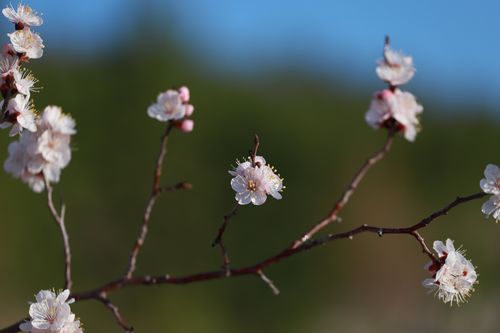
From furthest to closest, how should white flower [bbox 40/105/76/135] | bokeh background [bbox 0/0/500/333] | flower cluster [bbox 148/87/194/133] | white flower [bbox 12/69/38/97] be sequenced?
bokeh background [bbox 0/0/500/333]
flower cluster [bbox 148/87/194/133]
white flower [bbox 40/105/76/135]
white flower [bbox 12/69/38/97]

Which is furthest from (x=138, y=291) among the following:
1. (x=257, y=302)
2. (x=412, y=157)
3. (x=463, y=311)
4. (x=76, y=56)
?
(x=412, y=157)

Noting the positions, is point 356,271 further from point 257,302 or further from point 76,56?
point 76,56

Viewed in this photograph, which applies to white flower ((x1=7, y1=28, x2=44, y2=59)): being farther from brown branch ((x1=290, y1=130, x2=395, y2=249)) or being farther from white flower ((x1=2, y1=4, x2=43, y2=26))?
brown branch ((x1=290, y1=130, x2=395, y2=249))

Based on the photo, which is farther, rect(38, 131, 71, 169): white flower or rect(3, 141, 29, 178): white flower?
rect(3, 141, 29, 178): white flower

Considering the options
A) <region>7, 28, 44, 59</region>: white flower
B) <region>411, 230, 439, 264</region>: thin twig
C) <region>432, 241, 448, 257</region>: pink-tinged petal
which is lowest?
<region>411, 230, 439, 264</region>: thin twig

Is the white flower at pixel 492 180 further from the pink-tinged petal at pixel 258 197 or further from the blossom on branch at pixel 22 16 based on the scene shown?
the blossom on branch at pixel 22 16

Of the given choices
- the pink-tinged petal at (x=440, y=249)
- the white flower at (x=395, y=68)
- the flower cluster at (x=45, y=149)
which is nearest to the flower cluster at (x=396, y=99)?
the white flower at (x=395, y=68)

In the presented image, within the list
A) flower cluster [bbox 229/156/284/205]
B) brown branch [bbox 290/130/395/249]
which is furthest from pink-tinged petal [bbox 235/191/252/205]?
brown branch [bbox 290/130/395/249]
